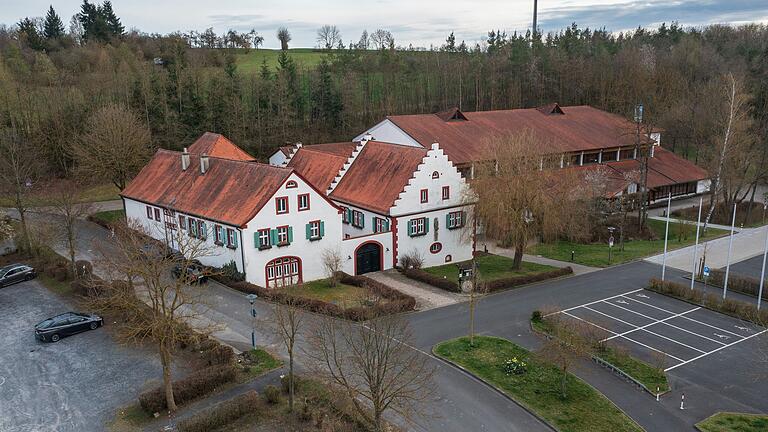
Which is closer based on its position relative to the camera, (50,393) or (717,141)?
(50,393)

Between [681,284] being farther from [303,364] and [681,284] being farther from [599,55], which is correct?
[599,55]

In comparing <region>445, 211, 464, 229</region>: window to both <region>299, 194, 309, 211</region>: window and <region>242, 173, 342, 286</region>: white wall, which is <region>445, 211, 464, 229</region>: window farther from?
<region>299, 194, 309, 211</region>: window

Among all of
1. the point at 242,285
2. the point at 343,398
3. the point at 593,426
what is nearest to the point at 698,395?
the point at 593,426

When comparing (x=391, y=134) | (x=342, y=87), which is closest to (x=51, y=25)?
(x=342, y=87)

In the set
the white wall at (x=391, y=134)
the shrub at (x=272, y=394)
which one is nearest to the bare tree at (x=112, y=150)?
the white wall at (x=391, y=134)

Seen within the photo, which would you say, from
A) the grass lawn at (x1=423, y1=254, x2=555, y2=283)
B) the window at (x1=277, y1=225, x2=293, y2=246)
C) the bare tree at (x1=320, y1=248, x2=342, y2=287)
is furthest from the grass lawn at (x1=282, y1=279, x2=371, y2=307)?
the grass lawn at (x1=423, y1=254, x2=555, y2=283)

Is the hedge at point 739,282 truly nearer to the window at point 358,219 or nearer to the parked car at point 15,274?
the window at point 358,219
